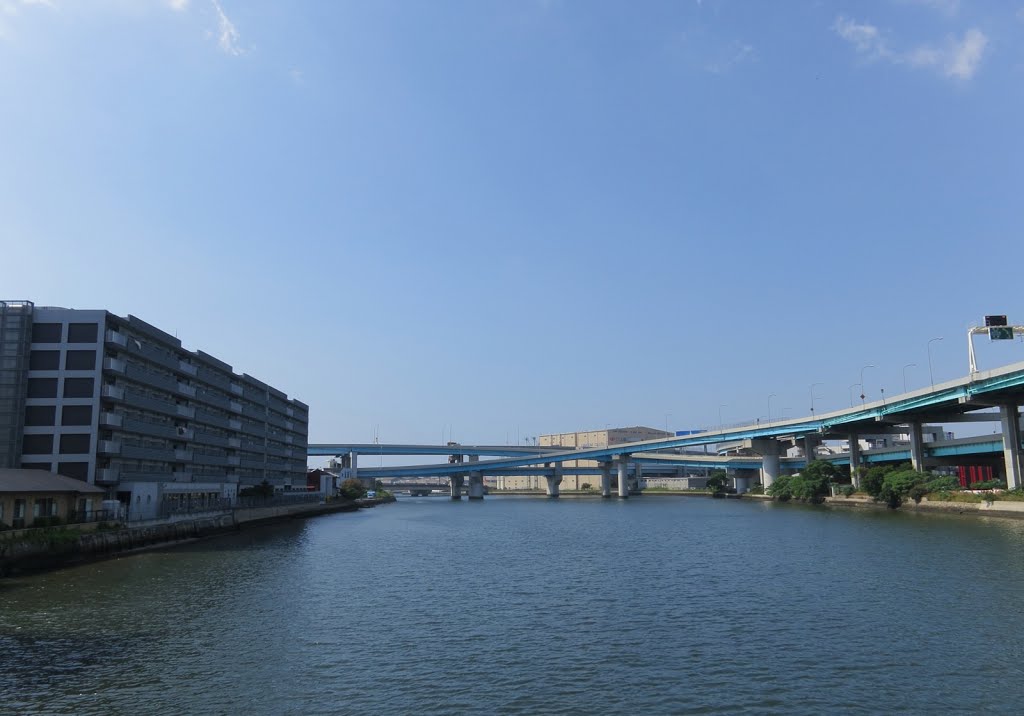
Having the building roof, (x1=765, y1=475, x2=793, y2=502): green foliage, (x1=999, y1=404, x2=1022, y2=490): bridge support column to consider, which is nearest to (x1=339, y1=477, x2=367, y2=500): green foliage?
(x1=765, y1=475, x2=793, y2=502): green foliage

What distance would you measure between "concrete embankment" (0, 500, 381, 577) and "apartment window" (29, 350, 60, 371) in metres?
16.8

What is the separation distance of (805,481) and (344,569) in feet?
302

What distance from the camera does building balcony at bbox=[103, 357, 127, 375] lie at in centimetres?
6275

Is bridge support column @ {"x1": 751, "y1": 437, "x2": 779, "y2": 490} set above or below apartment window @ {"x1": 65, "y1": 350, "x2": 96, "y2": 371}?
below

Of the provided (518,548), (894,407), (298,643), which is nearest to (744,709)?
(298,643)

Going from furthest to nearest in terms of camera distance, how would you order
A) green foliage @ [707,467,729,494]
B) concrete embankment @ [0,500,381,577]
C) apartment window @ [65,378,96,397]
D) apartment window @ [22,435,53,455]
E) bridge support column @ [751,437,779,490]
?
1. green foliage @ [707,467,729,494]
2. bridge support column @ [751,437,779,490]
3. apartment window @ [65,378,96,397]
4. apartment window @ [22,435,53,455]
5. concrete embankment @ [0,500,381,577]

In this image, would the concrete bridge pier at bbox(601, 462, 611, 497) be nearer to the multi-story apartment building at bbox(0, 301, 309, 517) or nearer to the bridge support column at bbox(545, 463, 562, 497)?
the bridge support column at bbox(545, 463, 562, 497)

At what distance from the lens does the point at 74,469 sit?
60562 mm

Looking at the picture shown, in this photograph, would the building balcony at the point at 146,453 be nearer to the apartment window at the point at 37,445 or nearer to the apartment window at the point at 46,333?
the apartment window at the point at 37,445

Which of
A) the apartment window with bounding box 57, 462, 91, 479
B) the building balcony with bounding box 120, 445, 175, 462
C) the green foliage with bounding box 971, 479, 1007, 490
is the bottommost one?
the green foliage with bounding box 971, 479, 1007, 490

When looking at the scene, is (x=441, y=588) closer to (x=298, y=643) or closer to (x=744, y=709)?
(x=298, y=643)

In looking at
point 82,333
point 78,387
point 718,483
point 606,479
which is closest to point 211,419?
point 78,387

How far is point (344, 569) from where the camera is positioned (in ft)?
144

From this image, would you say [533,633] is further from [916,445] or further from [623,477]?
[623,477]
